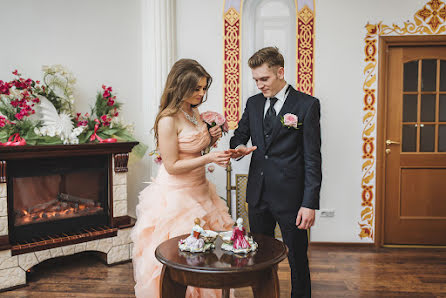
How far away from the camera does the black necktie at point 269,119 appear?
A: 241 centimetres

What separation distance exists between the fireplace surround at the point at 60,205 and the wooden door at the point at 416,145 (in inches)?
109

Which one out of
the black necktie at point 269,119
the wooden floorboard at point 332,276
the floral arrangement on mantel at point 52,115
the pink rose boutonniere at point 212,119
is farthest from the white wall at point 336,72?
the black necktie at point 269,119

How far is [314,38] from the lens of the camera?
4324mm

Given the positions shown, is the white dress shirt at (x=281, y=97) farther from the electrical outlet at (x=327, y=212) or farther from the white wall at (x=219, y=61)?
the electrical outlet at (x=327, y=212)

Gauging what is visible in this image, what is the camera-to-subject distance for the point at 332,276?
139 inches

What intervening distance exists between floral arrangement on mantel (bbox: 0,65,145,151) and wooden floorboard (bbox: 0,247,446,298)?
116cm

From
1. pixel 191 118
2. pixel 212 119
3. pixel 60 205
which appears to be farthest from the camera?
pixel 60 205

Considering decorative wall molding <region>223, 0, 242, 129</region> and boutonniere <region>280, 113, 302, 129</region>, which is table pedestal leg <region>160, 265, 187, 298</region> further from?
decorative wall molding <region>223, 0, 242, 129</region>

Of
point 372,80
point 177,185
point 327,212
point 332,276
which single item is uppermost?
point 372,80

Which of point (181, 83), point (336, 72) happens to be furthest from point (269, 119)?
point (336, 72)

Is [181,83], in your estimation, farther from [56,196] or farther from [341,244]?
[341,244]

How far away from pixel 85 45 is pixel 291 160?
276 centimetres

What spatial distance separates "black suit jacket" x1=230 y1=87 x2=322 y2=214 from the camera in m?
2.29

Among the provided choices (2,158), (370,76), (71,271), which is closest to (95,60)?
(2,158)
